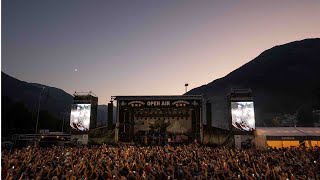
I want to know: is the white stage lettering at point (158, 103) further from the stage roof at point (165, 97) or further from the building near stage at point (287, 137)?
the building near stage at point (287, 137)

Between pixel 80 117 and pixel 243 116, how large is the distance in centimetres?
1534

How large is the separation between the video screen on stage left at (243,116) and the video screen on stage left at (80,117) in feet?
44.9

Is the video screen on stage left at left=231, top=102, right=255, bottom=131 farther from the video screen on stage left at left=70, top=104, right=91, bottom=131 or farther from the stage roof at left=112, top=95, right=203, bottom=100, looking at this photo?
the video screen on stage left at left=70, top=104, right=91, bottom=131

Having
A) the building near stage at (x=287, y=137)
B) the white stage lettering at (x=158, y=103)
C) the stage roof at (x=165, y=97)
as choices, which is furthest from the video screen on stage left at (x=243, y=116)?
the white stage lettering at (x=158, y=103)

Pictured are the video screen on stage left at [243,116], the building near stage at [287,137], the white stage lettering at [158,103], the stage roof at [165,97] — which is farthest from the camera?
the white stage lettering at [158,103]

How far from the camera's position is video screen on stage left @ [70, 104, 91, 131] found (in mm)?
27594

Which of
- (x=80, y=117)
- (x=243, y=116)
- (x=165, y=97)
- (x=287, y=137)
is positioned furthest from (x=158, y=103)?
(x=287, y=137)

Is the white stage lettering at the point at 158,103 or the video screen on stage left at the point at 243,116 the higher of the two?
the white stage lettering at the point at 158,103

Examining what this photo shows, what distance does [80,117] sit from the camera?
2778cm

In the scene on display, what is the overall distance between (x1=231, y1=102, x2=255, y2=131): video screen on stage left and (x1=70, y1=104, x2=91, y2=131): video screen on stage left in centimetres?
1369

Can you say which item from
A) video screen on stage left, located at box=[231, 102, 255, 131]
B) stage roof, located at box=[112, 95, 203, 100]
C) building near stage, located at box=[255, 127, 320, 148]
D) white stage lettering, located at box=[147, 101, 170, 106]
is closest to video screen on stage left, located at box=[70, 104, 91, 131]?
stage roof, located at box=[112, 95, 203, 100]

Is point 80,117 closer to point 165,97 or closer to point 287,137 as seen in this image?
point 165,97

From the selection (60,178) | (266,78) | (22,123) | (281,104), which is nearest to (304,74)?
(266,78)

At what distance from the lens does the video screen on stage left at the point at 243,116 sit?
25656mm
